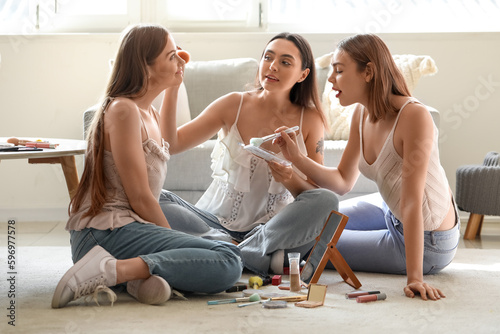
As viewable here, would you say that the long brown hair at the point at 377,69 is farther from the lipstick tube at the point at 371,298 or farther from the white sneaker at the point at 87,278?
the white sneaker at the point at 87,278

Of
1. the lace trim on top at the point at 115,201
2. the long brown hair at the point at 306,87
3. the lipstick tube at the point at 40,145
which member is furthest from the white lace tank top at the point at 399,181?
the lipstick tube at the point at 40,145

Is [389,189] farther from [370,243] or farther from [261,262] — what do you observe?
[261,262]

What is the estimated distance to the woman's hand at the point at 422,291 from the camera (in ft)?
6.67

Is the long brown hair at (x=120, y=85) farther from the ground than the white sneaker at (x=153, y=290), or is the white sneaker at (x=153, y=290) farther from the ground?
the long brown hair at (x=120, y=85)

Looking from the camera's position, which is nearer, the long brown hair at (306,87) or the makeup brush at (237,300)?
the makeup brush at (237,300)

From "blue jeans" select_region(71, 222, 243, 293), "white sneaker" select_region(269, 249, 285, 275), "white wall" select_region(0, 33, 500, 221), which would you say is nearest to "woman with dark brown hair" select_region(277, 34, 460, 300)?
"white sneaker" select_region(269, 249, 285, 275)

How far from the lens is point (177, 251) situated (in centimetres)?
202

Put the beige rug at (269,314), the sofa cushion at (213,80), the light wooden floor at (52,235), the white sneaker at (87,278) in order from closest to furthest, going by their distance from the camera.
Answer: the beige rug at (269,314) < the white sneaker at (87,278) < the light wooden floor at (52,235) < the sofa cushion at (213,80)

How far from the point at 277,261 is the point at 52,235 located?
5.04 feet

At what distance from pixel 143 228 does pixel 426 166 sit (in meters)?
0.86

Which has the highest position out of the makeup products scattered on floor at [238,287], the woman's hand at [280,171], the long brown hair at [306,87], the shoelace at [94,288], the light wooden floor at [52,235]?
the long brown hair at [306,87]

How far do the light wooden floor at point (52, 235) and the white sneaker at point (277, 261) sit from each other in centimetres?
119

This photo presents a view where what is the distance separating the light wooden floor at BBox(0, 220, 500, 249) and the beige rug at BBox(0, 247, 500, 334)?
95cm

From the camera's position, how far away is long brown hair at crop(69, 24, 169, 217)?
6.78 ft
